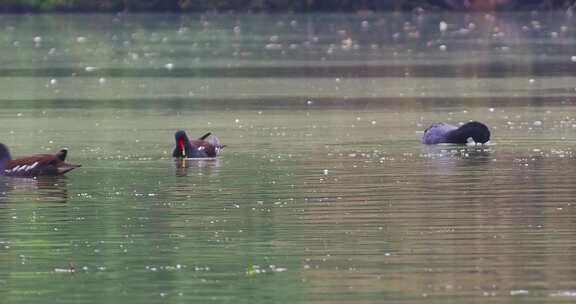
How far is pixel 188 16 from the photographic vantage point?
9081 centimetres

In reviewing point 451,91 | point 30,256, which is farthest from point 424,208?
point 451,91

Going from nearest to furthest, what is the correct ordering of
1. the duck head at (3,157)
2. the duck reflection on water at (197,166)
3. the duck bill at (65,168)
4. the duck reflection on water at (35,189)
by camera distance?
the duck reflection on water at (35,189)
the duck bill at (65,168)
the duck head at (3,157)
the duck reflection on water at (197,166)

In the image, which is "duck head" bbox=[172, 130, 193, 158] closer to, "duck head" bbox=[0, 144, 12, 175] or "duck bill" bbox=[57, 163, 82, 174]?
"duck bill" bbox=[57, 163, 82, 174]

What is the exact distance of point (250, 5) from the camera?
9256 centimetres

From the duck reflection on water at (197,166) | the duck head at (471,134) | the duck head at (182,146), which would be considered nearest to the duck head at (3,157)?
the duck reflection on water at (197,166)

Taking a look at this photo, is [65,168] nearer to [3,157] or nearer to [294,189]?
[3,157]

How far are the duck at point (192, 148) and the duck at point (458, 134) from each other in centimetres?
238

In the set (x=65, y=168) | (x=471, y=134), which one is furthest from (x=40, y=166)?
(x=471, y=134)

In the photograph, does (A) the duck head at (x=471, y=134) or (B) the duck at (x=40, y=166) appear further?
(A) the duck head at (x=471, y=134)

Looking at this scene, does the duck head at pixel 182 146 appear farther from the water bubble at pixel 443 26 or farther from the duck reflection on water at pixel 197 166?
the water bubble at pixel 443 26

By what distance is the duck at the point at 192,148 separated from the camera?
20.8m

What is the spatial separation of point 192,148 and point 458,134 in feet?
10.2

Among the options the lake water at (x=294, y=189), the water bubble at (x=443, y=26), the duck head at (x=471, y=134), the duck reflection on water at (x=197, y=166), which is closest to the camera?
the lake water at (x=294, y=189)

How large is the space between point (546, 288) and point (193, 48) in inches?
1710
